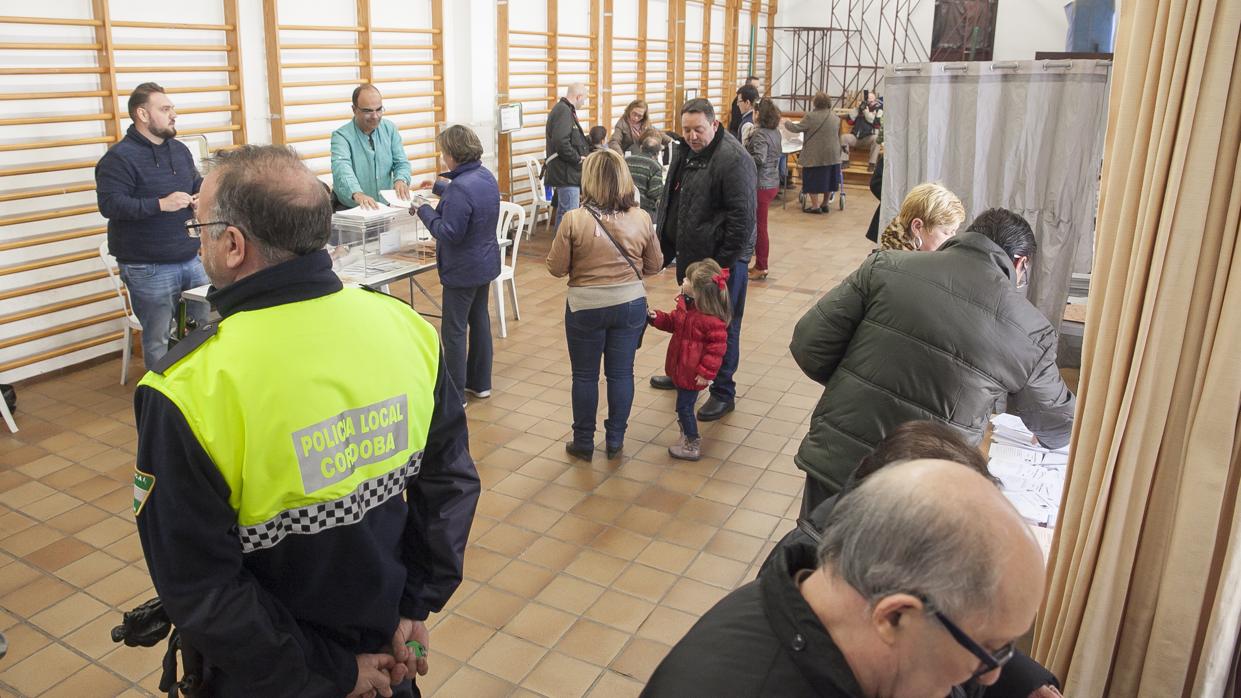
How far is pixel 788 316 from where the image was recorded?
6898 millimetres

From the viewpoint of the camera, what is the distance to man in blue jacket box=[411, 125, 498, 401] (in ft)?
14.5

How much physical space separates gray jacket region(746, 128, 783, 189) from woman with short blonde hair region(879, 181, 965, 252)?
5379mm

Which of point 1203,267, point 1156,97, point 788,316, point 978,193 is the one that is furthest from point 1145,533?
point 788,316

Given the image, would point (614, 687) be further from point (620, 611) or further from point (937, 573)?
point (937, 573)

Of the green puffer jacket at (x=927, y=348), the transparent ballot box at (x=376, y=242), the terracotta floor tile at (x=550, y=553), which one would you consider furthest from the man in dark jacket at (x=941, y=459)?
the transparent ballot box at (x=376, y=242)

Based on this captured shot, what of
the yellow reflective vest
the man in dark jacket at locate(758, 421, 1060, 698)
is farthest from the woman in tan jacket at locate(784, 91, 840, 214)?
the yellow reflective vest

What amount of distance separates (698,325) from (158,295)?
2.83 metres

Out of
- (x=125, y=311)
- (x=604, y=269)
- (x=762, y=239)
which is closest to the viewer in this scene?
(x=604, y=269)

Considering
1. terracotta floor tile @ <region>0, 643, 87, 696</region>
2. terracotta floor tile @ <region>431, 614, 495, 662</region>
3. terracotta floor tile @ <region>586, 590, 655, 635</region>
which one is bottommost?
terracotta floor tile @ <region>0, 643, 87, 696</region>

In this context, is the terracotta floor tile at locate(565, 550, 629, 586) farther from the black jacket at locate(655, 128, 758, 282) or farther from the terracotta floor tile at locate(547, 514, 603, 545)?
the black jacket at locate(655, 128, 758, 282)

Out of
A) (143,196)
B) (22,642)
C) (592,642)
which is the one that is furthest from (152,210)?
(592,642)

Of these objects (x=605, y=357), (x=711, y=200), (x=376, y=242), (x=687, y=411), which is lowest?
(x=687, y=411)

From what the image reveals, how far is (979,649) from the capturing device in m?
1.09

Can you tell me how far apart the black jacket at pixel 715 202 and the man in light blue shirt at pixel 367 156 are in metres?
1.73
